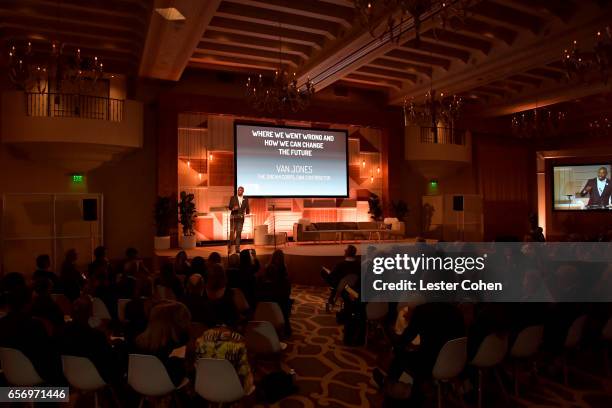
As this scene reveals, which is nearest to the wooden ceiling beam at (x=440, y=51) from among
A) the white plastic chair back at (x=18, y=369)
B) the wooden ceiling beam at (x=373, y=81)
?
the wooden ceiling beam at (x=373, y=81)

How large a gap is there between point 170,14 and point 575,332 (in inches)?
260

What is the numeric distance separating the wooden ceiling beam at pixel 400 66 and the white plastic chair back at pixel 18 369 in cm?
874

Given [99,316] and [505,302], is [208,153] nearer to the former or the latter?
[99,316]

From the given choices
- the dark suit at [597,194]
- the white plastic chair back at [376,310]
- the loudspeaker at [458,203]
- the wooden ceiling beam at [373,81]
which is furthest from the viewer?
the dark suit at [597,194]

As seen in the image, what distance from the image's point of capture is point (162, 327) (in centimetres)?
268

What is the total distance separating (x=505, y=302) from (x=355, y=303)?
166 cm

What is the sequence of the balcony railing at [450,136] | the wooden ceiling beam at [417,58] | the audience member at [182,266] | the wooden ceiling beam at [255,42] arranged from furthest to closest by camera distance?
the balcony railing at [450,136]
the wooden ceiling beam at [417,58]
the wooden ceiling beam at [255,42]
the audience member at [182,266]

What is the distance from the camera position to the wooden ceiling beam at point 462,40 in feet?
26.1

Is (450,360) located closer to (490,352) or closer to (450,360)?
(450,360)

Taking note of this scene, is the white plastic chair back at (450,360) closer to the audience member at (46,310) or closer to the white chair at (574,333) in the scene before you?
the white chair at (574,333)

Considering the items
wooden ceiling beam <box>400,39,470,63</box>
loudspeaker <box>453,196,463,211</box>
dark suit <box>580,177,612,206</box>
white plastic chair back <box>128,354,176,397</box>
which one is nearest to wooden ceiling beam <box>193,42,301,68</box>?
wooden ceiling beam <box>400,39,470,63</box>

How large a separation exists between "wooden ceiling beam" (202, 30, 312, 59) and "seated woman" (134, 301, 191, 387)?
21.7 feet

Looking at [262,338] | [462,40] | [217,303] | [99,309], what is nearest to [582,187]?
[462,40]

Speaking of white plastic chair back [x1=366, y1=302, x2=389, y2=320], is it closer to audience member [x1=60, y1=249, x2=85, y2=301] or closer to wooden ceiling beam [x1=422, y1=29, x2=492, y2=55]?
audience member [x1=60, y1=249, x2=85, y2=301]
